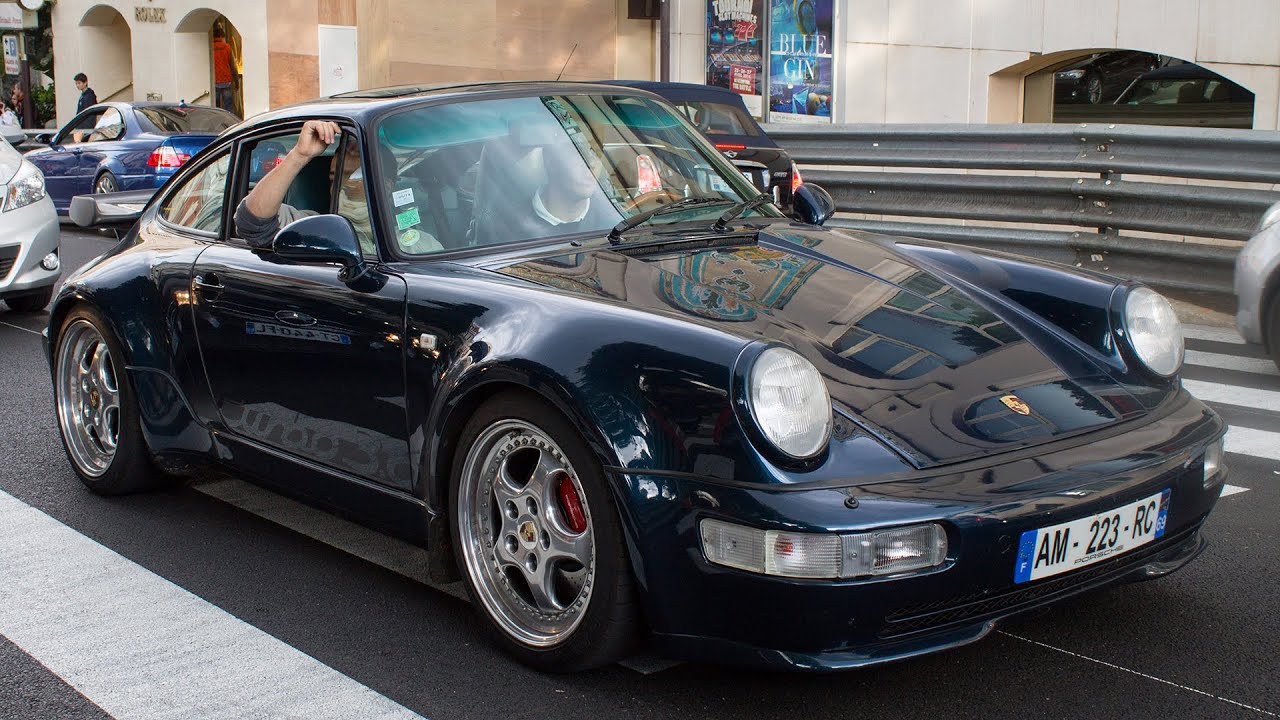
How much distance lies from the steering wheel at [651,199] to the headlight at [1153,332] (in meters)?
1.35

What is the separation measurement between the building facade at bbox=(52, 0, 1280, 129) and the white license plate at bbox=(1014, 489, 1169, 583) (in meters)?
12.2

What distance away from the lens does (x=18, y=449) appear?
5.75 meters

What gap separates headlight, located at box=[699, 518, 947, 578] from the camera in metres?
2.79

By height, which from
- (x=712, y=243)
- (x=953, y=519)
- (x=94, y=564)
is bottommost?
(x=94, y=564)

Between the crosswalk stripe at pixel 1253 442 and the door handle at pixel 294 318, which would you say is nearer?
the door handle at pixel 294 318

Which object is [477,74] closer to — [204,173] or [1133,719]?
[204,173]

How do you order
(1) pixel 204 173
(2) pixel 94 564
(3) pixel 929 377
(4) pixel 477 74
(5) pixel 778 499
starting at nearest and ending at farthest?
(5) pixel 778 499
(3) pixel 929 377
(2) pixel 94 564
(1) pixel 204 173
(4) pixel 477 74

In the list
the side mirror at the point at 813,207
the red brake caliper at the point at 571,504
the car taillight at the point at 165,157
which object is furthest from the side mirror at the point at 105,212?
the car taillight at the point at 165,157

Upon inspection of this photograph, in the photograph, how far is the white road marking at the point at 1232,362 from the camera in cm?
692

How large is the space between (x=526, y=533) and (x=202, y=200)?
7.01ft

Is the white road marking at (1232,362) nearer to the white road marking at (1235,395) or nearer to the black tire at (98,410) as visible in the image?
the white road marking at (1235,395)

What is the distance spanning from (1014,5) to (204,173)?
13.5m

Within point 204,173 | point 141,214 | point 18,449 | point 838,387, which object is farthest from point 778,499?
point 18,449

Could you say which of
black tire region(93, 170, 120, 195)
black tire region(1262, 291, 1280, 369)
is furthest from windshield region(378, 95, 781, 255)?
black tire region(93, 170, 120, 195)
